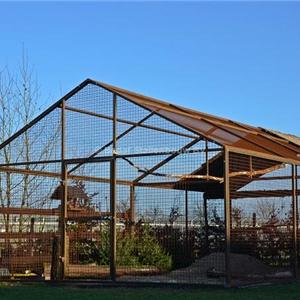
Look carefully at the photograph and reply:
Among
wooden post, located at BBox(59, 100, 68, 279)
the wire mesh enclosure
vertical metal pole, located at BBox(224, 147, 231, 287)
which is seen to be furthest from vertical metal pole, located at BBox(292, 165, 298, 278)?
wooden post, located at BBox(59, 100, 68, 279)

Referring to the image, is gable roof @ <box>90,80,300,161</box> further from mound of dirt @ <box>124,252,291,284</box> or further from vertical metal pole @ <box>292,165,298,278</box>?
mound of dirt @ <box>124,252,291,284</box>

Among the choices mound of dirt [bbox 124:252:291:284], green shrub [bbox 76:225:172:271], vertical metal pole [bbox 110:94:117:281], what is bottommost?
mound of dirt [bbox 124:252:291:284]

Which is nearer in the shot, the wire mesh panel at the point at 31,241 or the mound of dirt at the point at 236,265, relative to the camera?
the mound of dirt at the point at 236,265

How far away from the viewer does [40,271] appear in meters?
16.2

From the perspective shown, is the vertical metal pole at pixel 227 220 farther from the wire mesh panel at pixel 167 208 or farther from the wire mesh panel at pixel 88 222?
the wire mesh panel at pixel 88 222

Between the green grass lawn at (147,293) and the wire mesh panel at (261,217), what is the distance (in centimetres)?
250

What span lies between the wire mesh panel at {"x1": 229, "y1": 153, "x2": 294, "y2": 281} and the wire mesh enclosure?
30mm

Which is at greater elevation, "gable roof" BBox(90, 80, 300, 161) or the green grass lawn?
"gable roof" BBox(90, 80, 300, 161)

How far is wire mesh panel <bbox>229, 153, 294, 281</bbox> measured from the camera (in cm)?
1641

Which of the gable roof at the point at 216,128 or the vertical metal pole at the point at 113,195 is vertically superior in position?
the gable roof at the point at 216,128

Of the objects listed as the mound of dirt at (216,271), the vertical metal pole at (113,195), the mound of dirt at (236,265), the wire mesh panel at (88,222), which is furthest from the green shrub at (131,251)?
the vertical metal pole at (113,195)

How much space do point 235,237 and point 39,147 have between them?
5978mm

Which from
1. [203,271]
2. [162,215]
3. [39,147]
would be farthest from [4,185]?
[203,271]

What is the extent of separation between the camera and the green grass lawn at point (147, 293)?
39.6 ft
